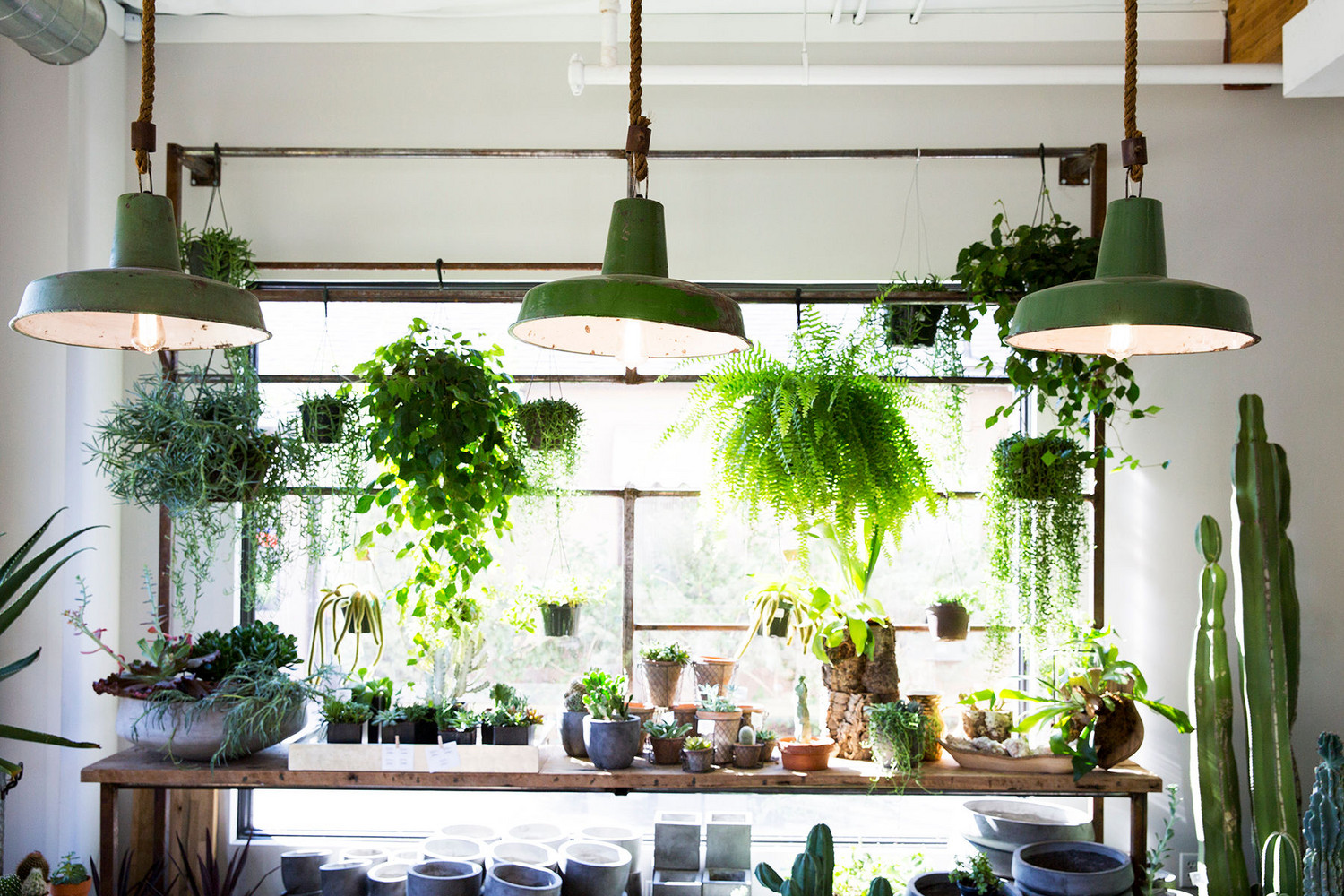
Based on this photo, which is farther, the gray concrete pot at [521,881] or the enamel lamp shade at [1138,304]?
the gray concrete pot at [521,881]

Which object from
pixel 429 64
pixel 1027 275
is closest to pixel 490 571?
pixel 429 64

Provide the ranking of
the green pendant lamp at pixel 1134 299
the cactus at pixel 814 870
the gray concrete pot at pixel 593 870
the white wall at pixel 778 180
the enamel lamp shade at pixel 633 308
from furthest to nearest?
the white wall at pixel 778 180, the gray concrete pot at pixel 593 870, the cactus at pixel 814 870, the green pendant lamp at pixel 1134 299, the enamel lamp shade at pixel 633 308

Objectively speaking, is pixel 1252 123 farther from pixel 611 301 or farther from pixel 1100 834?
pixel 611 301

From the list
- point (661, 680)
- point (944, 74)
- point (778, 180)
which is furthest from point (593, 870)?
point (944, 74)

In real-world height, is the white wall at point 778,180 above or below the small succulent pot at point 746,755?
above

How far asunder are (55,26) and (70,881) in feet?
7.33

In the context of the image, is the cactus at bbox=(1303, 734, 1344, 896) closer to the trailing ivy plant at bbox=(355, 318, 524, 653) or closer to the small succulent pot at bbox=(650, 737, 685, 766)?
the small succulent pot at bbox=(650, 737, 685, 766)

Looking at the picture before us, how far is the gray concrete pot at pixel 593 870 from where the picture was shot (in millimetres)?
2703

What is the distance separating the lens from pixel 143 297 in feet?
4.76

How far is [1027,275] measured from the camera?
9.69ft

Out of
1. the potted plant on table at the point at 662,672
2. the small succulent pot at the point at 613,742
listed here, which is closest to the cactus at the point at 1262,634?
the potted plant on table at the point at 662,672

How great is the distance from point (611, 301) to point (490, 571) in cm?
217

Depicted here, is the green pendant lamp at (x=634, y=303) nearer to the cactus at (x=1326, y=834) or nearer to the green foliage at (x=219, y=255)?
the green foliage at (x=219, y=255)

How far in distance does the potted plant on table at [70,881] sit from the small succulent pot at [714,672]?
1.73m
